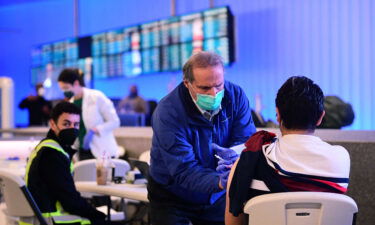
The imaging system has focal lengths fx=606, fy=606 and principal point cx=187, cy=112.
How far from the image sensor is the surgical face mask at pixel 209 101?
8.14 ft

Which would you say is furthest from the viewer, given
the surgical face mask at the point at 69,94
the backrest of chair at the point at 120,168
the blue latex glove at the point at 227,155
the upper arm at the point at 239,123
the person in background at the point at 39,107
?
the person in background at the point at 39,107

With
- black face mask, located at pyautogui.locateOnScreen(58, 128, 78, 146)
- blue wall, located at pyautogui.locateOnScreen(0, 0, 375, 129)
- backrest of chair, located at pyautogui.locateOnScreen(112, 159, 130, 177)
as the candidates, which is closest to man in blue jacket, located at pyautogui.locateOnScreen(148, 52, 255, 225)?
black face mask, located at pyautogui.locateOnScreen(58, 128, 78, 146)

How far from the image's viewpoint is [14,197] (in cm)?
350

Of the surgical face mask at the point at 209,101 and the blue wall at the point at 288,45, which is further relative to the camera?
the blue wall at the point at 288,45

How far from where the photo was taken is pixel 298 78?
6.82 ft

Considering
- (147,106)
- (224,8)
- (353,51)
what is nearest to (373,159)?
(353,51)

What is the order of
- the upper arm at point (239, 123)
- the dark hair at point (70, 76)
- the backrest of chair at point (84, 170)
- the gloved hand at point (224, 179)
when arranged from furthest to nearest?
the dark hair at point (70, 76)
the backrest of chair at point (84, 170)
the upper arm at point (239, 123)
the gloved hand at point (224, 179)

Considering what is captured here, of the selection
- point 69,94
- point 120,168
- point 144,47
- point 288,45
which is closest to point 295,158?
point 120,168

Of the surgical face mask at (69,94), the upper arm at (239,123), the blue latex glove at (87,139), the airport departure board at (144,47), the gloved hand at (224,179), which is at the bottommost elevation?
the blue latex glove at (87,139)

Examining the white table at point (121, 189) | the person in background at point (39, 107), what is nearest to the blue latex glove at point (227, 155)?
the white table at point (121, 189)

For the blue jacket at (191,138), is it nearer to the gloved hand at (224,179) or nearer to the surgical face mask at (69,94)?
the gloved hand at (224,179)

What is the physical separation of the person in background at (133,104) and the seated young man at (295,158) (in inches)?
282

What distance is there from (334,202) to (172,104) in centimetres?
85

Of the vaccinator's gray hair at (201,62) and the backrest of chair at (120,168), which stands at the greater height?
the vaccinator's gray hair at (201,62)
